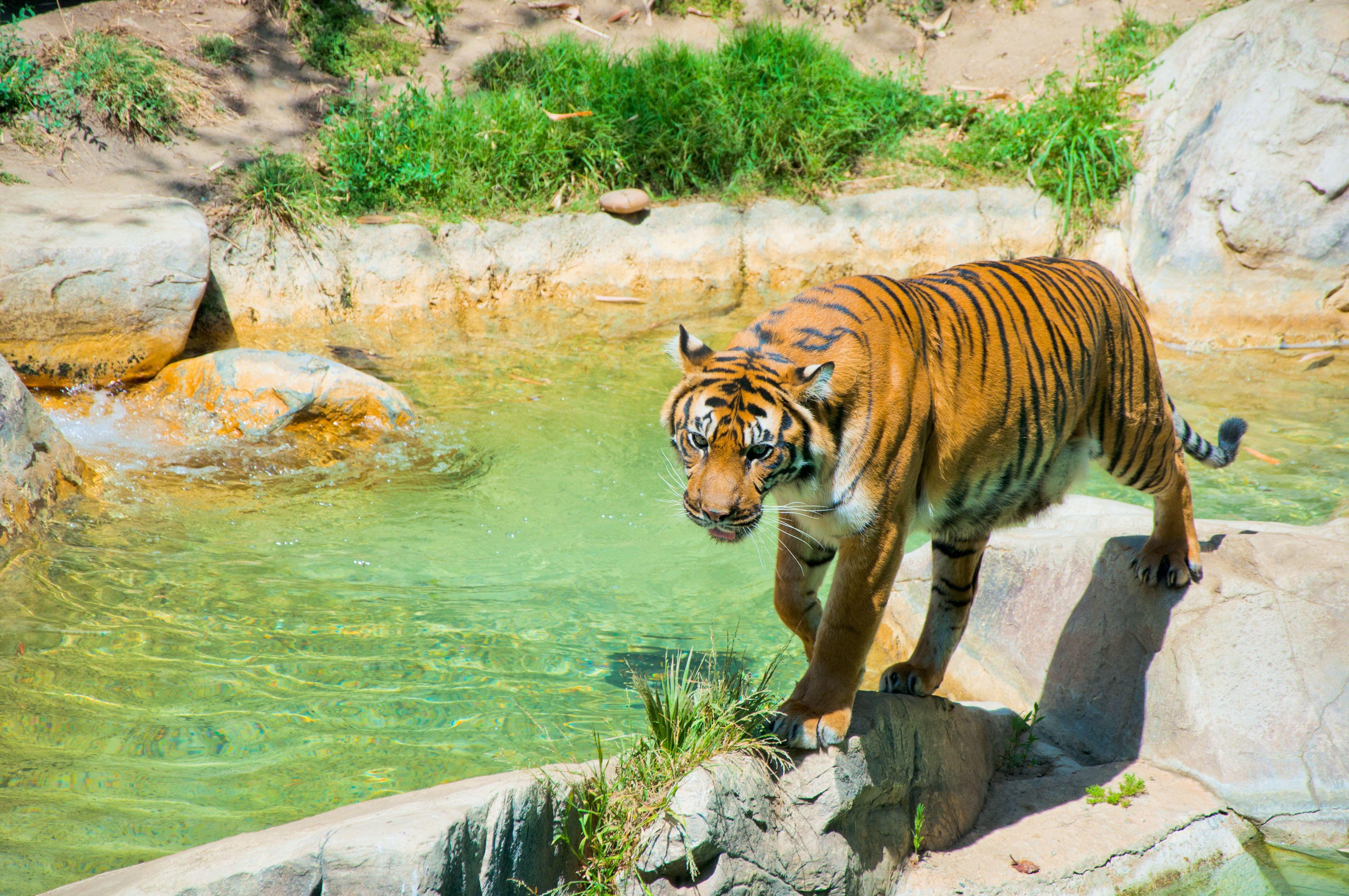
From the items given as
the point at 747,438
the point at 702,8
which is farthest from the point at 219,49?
the point at 747,438

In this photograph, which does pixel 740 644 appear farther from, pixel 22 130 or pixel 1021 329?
pixel 22 130

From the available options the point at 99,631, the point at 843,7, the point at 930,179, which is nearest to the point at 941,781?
the point at 99,631

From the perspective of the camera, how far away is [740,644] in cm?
428

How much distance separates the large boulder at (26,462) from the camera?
438cm

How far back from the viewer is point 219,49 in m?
8.08

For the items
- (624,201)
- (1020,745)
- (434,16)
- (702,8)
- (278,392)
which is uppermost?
(702,8)

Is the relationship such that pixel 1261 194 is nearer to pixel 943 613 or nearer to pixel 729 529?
pixel 943 613

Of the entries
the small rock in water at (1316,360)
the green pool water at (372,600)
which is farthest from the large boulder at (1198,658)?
the small rock in water at (1316,360)

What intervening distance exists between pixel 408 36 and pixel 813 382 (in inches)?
308

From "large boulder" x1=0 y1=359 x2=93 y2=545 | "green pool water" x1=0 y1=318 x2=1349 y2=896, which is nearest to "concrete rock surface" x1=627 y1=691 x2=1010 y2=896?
"green pool water" x1=0 y1=318 x2=1349 y2=896

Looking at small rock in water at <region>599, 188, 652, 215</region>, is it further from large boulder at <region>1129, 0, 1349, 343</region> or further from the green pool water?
large boulder at <region>1129, 0, 1349, 343</region>

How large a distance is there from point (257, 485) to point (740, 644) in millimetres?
2665

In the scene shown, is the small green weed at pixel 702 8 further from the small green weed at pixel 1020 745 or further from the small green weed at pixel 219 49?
the small green weed at pixel 1020 745

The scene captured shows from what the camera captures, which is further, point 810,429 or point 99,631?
point 99,631
